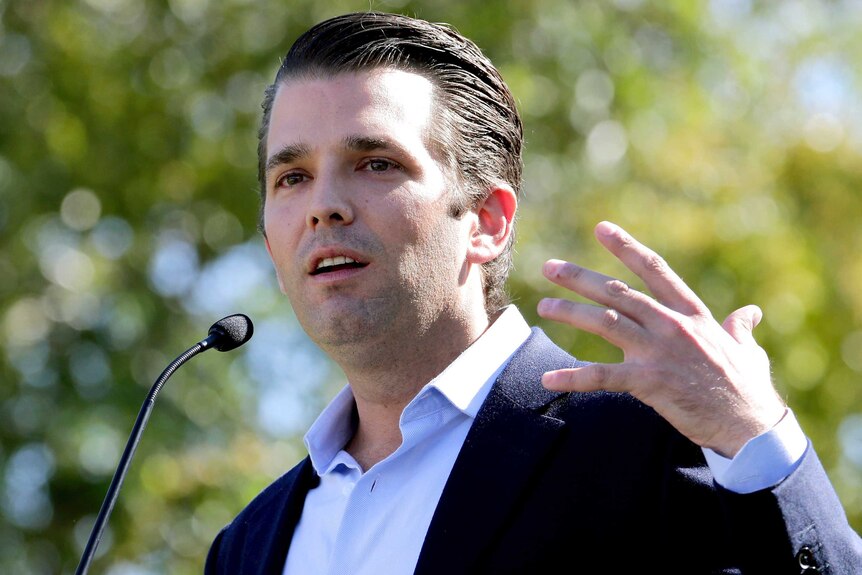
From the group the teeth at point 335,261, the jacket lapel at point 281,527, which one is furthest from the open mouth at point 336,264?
the jacket lapel at point 281,527

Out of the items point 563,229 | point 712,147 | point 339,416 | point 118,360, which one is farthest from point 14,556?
point 339,416

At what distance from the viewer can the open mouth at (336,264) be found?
11.0 feet

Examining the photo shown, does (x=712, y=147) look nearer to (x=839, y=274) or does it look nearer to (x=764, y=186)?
(x=764, y=186)

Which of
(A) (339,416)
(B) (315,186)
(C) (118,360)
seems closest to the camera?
(B) (315,186)

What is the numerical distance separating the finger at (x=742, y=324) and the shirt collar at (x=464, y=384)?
88 cm

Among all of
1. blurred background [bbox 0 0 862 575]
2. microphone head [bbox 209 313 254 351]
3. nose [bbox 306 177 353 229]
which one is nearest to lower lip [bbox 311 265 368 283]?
nose [bbox 306 177 353 229]

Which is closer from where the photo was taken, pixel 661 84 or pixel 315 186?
pixel 315 186

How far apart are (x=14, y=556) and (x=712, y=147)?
546 cm

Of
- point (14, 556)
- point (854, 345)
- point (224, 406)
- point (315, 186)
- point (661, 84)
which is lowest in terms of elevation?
point (14, 556)

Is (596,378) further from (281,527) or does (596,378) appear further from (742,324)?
(281,527)

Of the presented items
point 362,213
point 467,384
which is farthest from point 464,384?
point 362,213

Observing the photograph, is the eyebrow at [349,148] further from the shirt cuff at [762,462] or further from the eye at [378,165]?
the shirt cuff at [762,462]

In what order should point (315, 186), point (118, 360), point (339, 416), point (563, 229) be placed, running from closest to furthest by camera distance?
1. point (315, 186)
2. point (339, 416)
3. point (563, 229)
4. point (118, 360)

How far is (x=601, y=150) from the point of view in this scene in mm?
9258
